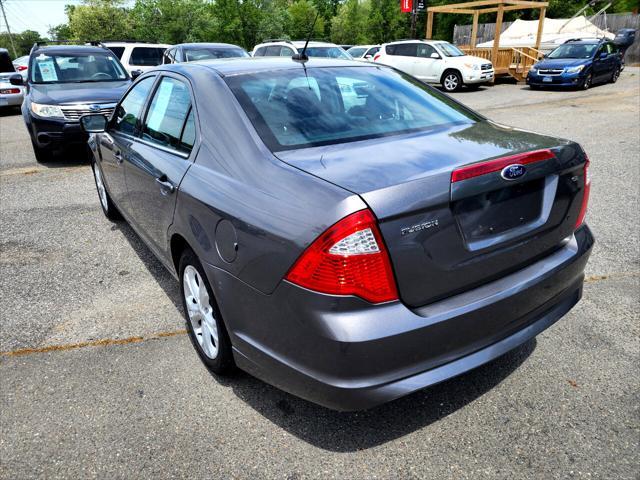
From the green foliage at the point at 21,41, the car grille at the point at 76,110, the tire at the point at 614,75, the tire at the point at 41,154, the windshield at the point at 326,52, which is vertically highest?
the windshield at the point at 326,52

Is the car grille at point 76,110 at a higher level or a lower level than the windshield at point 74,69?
lower

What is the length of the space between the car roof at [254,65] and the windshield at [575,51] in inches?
670

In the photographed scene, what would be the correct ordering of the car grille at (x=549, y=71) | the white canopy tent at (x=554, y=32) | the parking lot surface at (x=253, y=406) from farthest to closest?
1. the white canopy tent at (x=554, y=32)
2. the car grille at (x=549, y=71)
3. the parking lot surface at (x=253, y=406)

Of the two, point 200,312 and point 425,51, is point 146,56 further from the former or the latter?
point 200,312

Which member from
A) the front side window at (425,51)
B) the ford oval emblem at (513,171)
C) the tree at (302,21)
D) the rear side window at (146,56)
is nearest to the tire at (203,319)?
the ford oval emblem at (513,171)

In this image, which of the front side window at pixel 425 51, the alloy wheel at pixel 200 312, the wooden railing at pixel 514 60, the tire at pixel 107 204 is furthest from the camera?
the wooden railing at pixel 514 60

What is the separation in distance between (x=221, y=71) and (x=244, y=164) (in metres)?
0.90

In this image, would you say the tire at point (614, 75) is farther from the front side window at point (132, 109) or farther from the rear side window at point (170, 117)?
the rear side window at point (170, 117)

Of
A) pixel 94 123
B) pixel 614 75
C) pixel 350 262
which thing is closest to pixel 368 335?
pixel 350 262

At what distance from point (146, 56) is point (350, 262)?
14746 millimetres

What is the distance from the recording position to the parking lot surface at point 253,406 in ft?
7.38

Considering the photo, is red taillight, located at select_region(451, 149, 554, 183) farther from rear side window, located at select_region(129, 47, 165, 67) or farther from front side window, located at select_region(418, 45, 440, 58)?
front side window, located at select_region(418, 45, 440, 58)

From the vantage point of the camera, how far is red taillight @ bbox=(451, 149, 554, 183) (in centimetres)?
202

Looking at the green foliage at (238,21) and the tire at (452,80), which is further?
the green foliage at (238,21)
